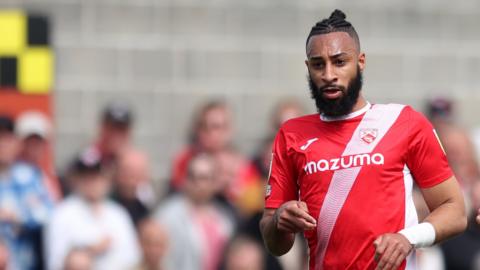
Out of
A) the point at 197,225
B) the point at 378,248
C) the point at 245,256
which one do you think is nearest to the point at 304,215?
the point at 378,248

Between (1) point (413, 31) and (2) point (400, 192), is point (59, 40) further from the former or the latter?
(2) point (400, 192)

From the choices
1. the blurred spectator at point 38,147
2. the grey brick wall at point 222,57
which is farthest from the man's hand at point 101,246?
the grey brick wall at point 222,57

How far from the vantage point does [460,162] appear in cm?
1053

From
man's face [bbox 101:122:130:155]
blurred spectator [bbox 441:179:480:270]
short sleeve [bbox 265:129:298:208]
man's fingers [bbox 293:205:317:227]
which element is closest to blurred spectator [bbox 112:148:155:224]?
man's face [bbox 101:122:130:155]

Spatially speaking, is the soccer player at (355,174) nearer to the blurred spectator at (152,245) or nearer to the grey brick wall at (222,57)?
the blurred spectator at (152,245)

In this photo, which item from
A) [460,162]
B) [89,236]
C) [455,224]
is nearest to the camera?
[455,224]

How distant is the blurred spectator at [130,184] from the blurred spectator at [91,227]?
0.61 ft

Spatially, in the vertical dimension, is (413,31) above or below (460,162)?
above

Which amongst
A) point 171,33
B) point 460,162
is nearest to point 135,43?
point 171,33

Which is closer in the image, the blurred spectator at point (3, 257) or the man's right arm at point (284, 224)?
the man's right arm at point (284, 224)

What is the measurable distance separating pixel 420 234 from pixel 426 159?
33cm

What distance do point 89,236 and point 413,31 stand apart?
4053 mm

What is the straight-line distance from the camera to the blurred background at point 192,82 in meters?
10.5

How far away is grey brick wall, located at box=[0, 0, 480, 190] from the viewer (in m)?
11.5
